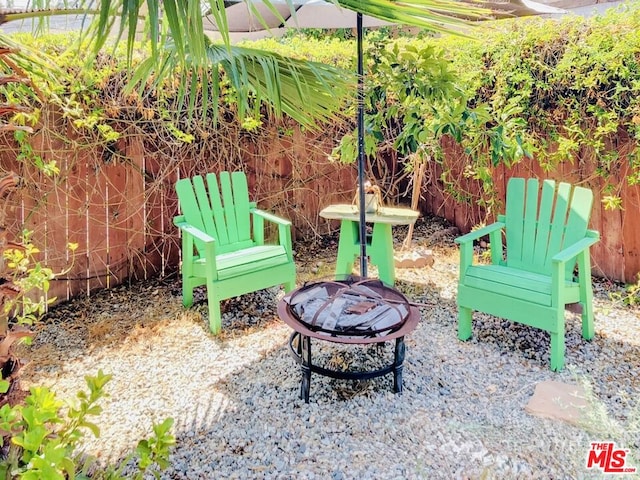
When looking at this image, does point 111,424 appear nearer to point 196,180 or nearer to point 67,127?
point 196,180

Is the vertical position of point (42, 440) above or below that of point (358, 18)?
below

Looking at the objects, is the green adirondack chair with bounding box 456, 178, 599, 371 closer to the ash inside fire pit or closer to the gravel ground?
the gravel ground

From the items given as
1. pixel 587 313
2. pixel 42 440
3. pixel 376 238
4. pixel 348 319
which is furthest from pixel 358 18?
pixel 42 440

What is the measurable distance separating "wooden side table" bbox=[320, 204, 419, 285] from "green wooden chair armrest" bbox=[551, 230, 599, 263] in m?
1.09

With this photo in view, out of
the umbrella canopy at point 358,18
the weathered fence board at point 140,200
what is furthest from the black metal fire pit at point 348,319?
the weathered fence board at point 140,200

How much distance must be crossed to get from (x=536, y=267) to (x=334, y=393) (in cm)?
148

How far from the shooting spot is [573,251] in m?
2.32

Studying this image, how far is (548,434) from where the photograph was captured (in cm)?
180

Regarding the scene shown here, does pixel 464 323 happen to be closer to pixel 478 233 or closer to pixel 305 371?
pixel 478 233

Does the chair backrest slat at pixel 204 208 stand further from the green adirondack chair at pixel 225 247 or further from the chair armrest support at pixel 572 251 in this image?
the chair armrest support at pixel 572 251

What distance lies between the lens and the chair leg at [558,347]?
7.40 ft

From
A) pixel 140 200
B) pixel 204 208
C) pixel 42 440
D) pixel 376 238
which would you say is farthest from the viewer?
pixel 140 200

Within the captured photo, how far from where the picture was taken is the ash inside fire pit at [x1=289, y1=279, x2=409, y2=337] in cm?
192

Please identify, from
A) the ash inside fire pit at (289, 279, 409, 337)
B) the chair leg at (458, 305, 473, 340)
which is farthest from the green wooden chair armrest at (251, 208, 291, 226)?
the chair leg at (458, 305, 473, 340)
